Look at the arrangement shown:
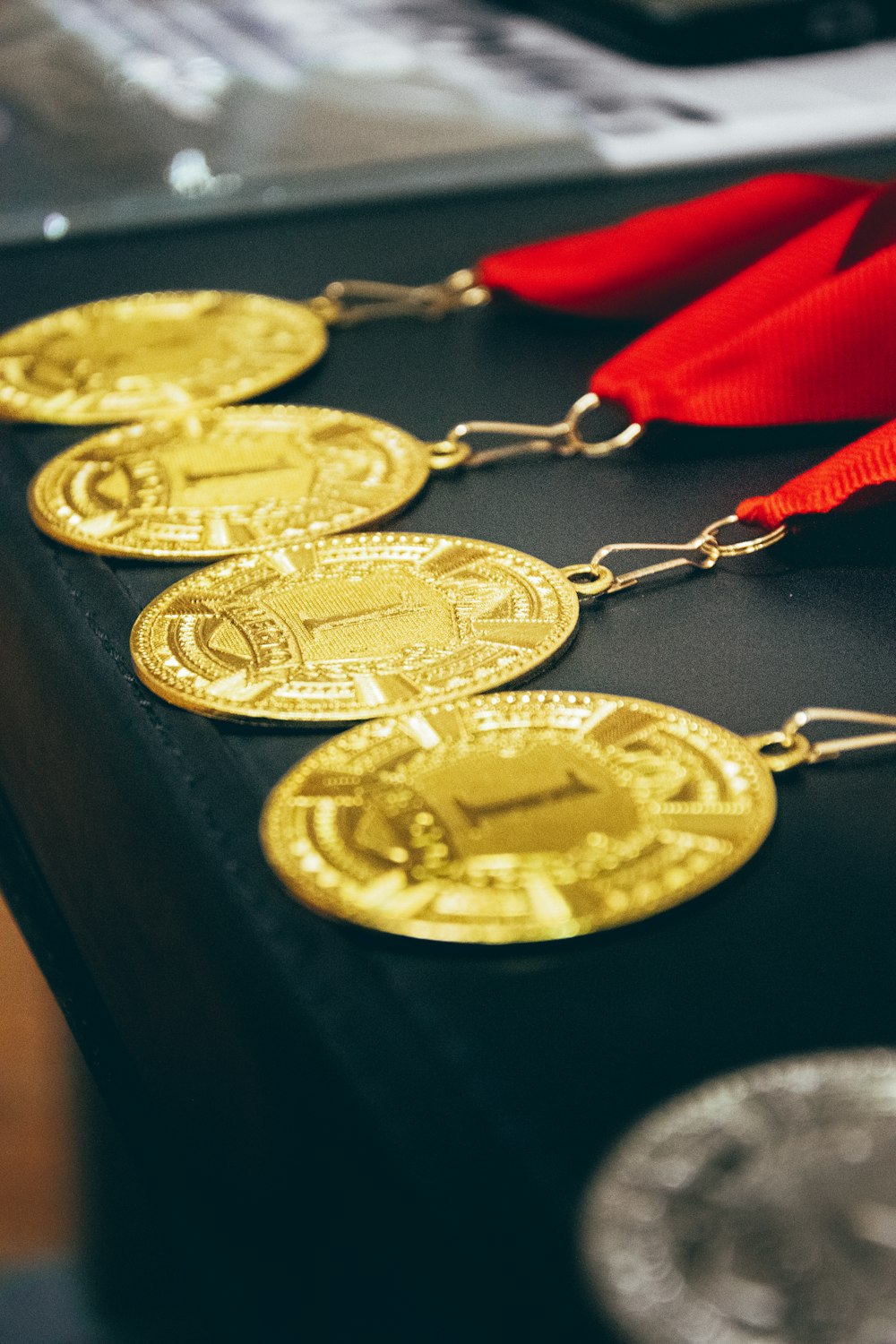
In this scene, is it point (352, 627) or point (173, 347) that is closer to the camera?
point (352, 627)

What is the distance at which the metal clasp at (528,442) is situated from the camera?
2.86 ft

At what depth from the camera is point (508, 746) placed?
1.86 ft

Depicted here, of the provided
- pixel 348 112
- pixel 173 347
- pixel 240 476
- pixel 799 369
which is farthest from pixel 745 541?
pixel 348 112

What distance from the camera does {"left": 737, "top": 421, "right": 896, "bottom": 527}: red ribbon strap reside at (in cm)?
75

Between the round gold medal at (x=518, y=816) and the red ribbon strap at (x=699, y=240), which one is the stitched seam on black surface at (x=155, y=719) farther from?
the red ribbon strap at (x=699, y=240)

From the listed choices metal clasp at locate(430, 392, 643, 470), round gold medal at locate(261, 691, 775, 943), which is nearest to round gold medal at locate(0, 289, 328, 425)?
metal clasp at locate(430, 392, 643, 470)

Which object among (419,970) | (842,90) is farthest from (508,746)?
(842,90)

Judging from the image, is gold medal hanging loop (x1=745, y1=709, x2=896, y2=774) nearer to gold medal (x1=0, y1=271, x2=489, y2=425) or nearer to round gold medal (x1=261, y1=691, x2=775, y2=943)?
round gold medal (x1=261, y1=691, x2=775, y2=943)

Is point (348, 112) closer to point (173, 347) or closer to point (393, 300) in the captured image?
point (393, 300)

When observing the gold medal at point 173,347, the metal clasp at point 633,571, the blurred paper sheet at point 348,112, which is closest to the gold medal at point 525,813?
the metal clasp at point 633,571

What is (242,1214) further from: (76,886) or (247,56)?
(247,56)

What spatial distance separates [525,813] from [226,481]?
14.6 inches

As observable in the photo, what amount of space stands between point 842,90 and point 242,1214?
1.32 m

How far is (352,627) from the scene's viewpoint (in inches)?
26.3
